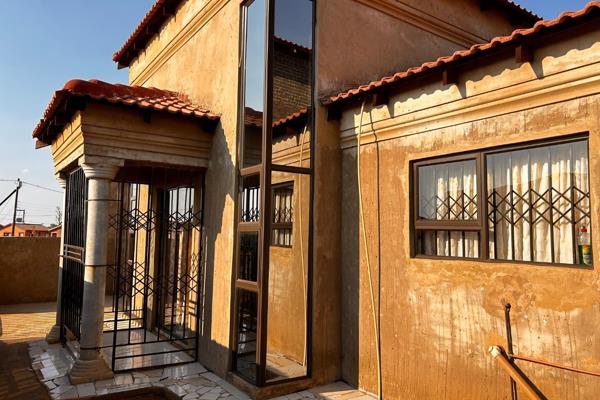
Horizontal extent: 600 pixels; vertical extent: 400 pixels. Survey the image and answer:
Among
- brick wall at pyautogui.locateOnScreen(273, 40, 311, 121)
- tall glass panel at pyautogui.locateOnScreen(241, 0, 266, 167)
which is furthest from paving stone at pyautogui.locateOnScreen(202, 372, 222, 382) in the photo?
brick wall at pyautogui.locateOnScreen(273, 40, 311, 121)

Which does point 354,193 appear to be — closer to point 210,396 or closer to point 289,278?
point 289,278

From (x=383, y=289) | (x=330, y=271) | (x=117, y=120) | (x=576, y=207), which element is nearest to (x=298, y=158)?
(x=330, y=271)

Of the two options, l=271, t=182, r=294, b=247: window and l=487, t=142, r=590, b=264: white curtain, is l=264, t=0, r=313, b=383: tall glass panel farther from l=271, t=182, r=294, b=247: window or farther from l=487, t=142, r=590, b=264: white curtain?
l=487, t=142, r=590, b=264: white curtain

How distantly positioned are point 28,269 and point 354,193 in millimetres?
11042

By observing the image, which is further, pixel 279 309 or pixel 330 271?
pixel 279 309

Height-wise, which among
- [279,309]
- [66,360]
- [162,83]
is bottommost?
[66,360]

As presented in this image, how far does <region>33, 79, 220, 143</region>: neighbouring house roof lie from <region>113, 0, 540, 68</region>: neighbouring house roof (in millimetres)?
2220

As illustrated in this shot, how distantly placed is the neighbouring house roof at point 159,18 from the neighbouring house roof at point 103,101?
2220mm

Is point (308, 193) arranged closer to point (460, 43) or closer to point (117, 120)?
point (117, 120)

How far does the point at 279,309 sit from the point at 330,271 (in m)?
1.29

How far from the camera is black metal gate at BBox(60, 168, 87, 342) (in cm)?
710

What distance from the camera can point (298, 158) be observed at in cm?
631

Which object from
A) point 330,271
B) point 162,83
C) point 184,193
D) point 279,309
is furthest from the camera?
point 162,83

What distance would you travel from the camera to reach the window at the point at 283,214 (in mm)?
6633
